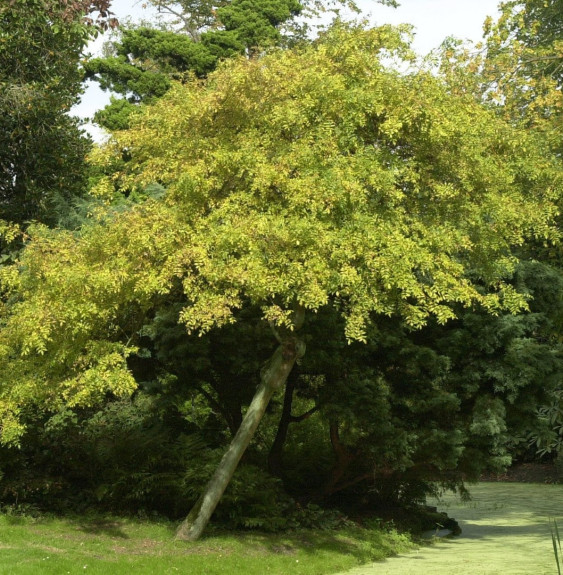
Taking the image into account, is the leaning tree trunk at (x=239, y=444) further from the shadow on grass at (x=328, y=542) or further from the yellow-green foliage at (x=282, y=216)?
the yellow-green foliage at (x=282, y=216)

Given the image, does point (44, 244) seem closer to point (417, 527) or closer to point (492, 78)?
point (417, 527)

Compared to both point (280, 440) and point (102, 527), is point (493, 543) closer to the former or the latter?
point (280, 440)

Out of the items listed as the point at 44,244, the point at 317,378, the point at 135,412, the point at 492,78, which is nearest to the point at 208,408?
the point at 135,412

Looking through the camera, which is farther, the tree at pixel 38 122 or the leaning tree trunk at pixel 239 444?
the tree at pixel 38 122

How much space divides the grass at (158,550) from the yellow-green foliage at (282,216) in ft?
6.00

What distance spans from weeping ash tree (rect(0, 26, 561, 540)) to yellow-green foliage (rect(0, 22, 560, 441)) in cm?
Answer: 3

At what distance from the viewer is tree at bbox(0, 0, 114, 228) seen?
57.6 ft

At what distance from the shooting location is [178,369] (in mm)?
14922

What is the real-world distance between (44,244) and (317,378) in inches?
245

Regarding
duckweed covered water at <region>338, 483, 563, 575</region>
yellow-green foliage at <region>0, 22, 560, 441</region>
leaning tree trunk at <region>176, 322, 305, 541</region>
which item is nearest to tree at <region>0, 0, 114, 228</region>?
yellow-green foliage at <region>0, 22, 560, 441</region>

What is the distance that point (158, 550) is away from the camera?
1158 cm

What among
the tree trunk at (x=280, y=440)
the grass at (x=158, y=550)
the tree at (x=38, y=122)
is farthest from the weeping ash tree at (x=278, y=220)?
the tree at (x=38, y=122)

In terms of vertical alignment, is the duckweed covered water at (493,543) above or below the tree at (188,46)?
below

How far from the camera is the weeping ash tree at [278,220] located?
10.5 metres
